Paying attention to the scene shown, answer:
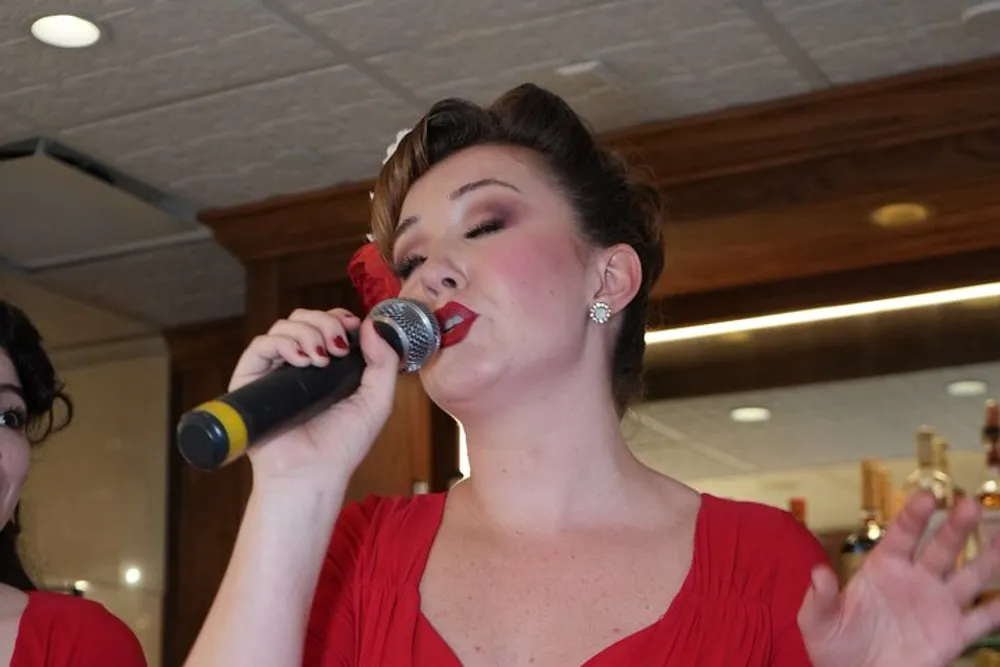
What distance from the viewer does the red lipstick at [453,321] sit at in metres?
1.13

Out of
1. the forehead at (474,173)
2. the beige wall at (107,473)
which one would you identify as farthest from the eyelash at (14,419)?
the beige wall at (107,473)

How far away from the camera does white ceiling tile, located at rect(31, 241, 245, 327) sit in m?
3.32

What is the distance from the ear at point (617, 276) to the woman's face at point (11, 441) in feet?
2.70

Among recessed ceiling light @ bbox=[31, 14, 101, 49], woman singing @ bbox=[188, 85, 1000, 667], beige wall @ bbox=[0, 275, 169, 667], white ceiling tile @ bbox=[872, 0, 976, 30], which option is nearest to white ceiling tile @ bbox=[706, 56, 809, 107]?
white ceiling tile @ bbox=[872, 0, 976, 30]

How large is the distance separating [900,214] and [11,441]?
5.46ft

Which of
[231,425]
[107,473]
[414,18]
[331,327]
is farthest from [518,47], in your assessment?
[107,473]

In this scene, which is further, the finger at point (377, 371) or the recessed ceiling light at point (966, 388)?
the recessed ceiling light at point (966, 388)

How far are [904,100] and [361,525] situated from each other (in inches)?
62.9

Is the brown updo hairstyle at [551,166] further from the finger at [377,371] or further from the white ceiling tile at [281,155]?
the white ceiling tile at [281,155]

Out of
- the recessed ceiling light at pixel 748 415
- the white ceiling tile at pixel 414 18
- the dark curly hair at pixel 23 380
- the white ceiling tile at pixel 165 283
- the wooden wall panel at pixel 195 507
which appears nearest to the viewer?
the dark curly hair at pixel 23 380

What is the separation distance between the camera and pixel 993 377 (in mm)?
2730

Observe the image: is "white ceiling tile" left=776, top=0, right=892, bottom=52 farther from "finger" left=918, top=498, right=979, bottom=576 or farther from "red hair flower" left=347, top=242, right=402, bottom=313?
"finger" left=918, top=498, right=979, bottom=576

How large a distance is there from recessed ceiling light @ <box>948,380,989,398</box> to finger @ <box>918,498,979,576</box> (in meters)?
1.91

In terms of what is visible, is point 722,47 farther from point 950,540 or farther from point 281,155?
point 950,540
